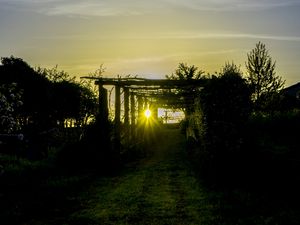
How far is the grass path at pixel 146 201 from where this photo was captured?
8.92 metres

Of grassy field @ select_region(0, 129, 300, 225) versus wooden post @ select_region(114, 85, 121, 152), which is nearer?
grassy field @ select_region(0, 129, 300, 225)

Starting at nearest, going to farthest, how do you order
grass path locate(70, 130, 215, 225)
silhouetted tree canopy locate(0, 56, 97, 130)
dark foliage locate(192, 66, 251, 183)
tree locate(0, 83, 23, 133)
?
grass path locate(70, 130, 215, 225)
tree locate(0, 83, 23, 133)
dark foliage locate(192, 66, 251, 183)
silhouetted tree canopy locate(0, 56, 97, 130)

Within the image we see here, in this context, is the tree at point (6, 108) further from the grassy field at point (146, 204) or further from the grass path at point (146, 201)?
the grass path at point (146, 201)

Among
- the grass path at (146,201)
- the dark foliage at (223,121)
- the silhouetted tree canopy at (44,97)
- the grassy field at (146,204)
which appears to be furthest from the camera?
the silhouetted tree canopy at (44,97)

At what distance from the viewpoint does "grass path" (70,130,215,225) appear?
8.92 meters

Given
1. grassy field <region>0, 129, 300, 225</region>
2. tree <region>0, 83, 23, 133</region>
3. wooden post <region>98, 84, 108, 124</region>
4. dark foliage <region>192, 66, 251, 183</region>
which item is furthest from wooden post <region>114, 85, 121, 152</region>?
tree <region>0, 83, 23, 133</region>

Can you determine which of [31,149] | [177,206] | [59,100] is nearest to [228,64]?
[59,100]

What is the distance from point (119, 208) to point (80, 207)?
2.88 ft

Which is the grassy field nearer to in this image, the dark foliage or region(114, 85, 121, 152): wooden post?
the dark foliage

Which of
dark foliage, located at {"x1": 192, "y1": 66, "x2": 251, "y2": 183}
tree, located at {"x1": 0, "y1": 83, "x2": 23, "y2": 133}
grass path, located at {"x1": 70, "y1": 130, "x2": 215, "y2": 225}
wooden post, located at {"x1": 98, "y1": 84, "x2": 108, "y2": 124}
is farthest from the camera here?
wooden post, located at {"x1": 98, "y1": 84, "x2": 108, "y2": 124}

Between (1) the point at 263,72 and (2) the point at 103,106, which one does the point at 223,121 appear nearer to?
(2) the point at 103,106

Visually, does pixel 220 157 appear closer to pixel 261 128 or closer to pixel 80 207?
pixel 80 207

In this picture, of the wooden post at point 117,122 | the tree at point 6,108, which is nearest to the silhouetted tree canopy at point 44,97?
the wooden post at point 117,122

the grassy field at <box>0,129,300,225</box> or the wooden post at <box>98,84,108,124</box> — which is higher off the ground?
the wooden post at <box>98,84,108,124</box>
